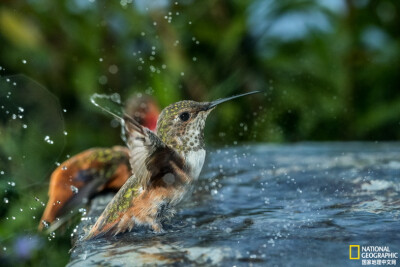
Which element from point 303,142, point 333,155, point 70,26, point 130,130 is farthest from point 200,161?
point 70,26

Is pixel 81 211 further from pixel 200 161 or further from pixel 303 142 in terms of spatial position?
pixel 303 142

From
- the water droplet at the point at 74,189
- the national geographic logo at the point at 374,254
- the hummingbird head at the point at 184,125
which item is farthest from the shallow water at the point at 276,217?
the hummingbird head at the point at 184,125

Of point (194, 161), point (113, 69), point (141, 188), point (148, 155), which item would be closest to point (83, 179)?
point (141, 188)

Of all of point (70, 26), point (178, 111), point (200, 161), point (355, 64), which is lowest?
point (200, 161)

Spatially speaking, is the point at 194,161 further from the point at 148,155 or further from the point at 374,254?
the point at 374,254

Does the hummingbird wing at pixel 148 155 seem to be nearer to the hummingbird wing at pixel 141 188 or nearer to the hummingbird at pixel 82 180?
the hummingbird wing at pixel 141 188
